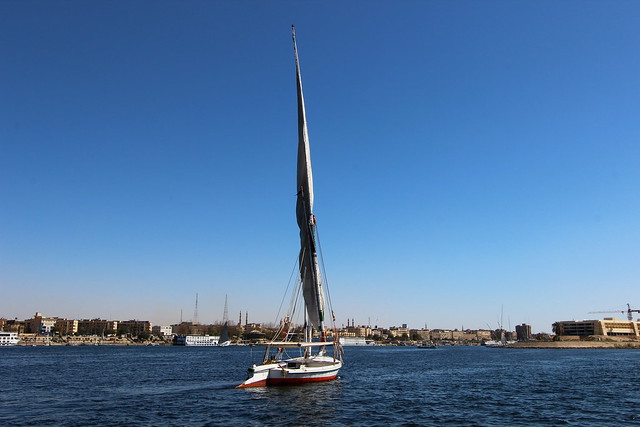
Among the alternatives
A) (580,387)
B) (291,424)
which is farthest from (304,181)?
(580,387)

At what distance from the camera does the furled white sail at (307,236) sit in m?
55.1

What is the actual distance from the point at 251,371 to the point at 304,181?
21.7 metres

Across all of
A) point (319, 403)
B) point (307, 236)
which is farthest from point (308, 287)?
point (319, 403)

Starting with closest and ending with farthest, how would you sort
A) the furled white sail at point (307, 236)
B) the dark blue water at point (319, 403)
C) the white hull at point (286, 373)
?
the dark blue water at point (319, 403)
the white hull at point (286, 373)
the furled white sail at point (307, 236)

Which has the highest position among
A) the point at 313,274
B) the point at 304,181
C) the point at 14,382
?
the point at 304,181

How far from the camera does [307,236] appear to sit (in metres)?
56.1

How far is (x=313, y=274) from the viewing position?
55.3 metres

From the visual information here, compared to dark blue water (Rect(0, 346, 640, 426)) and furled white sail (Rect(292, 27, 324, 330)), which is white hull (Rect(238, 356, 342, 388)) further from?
furled white sail (Rect(292, 27, 324, 330))

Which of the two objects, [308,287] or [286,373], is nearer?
[286,373]

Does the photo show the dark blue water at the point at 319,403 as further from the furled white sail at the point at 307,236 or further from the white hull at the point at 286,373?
the furled white sail at the point at 307,236

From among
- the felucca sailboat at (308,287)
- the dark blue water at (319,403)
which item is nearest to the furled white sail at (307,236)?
the felucca sailboat at (308,287)

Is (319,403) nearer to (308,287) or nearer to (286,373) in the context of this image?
(286,373)

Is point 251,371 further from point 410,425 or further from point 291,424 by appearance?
point 410,425

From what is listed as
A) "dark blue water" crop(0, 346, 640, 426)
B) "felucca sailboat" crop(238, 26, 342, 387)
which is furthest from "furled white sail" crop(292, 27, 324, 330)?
"dark blue water" crop(0, 346, 640, 426)
